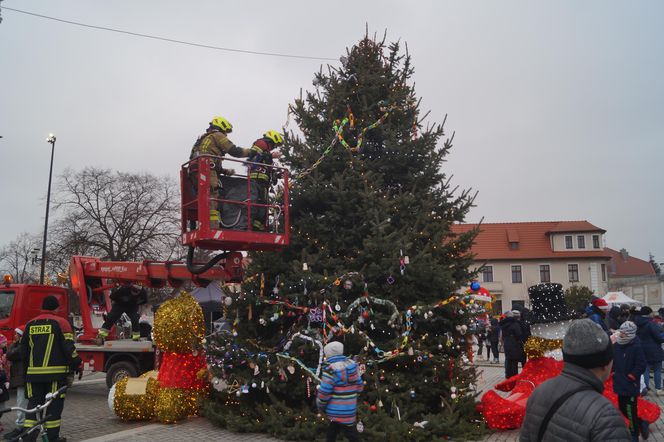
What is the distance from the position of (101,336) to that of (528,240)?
1955 inches

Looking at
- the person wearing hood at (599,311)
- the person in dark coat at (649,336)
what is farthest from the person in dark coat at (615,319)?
the person wearing hood at (599,311)

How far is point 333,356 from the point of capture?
6.39 m

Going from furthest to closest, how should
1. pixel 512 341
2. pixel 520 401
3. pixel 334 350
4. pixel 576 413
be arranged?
pixel 512 341
pixel 520 401
pixel 334 350
pixel 576 413

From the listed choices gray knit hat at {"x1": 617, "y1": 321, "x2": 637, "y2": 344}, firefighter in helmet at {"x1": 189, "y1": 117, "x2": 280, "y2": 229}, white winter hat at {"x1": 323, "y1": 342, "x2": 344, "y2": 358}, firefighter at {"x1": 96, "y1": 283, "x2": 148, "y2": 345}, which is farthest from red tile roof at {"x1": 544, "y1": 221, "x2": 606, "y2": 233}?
white winter hat at {"x1": 323, "y1": 342, "x2": 344, "y2": 358}

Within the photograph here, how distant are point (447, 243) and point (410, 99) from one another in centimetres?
284

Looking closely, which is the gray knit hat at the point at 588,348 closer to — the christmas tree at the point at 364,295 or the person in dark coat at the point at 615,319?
the christmas tree at the point at 364,295

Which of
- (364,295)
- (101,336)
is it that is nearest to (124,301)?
(101,336)

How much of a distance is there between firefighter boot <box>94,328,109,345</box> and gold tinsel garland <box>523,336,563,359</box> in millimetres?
8400

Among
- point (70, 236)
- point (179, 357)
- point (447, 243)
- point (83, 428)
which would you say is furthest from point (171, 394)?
point (70, 236)

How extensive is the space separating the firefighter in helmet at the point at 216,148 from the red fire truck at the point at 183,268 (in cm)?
9

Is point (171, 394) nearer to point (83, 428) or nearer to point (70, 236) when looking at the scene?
point (83, 428)

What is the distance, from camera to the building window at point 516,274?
54.2 m

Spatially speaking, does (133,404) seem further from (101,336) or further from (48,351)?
(101,336)

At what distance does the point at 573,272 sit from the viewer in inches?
2116
